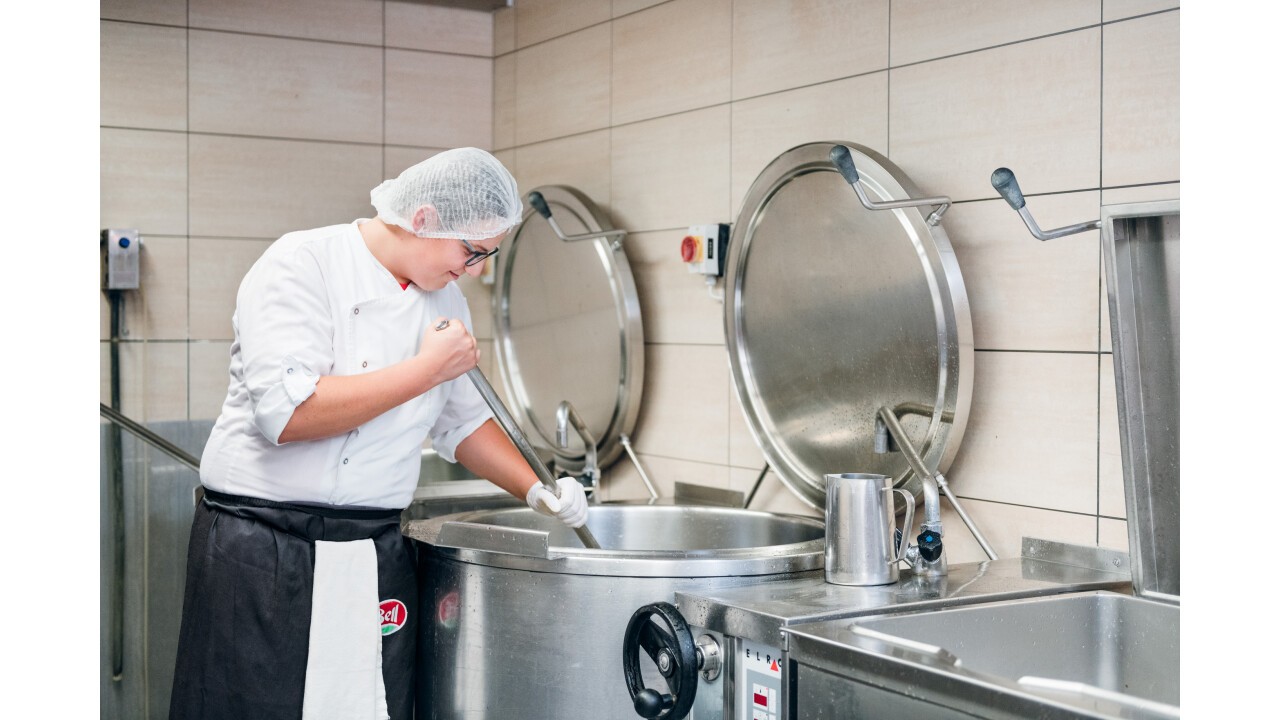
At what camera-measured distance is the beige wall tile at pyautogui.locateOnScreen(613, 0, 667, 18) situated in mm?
2842

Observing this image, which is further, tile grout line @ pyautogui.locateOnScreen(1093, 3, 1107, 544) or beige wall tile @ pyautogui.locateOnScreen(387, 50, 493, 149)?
beige wall tile @ pyautogui.locateOnScreen(387, 50, 493, 149)

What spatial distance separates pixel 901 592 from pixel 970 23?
3.21 feet

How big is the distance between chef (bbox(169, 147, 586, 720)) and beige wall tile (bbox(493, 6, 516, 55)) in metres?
1.56

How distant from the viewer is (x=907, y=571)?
6.05 feet

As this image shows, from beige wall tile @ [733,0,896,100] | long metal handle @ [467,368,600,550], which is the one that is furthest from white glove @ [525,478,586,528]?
beige wall tile @ [733,0,896,100]

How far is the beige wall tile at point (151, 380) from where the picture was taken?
3113 millimetres

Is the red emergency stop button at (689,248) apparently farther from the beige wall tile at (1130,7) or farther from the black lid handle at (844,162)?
the beige wall tile at (1130,7)

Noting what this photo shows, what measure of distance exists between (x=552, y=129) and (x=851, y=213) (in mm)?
1260

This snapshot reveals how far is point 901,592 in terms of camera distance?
1.67 meters

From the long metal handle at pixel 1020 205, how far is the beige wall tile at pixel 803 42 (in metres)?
0.55

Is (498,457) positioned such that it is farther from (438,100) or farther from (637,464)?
(438,100)

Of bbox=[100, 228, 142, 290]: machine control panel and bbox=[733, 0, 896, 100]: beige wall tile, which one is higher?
bbox=[733, 0, 896, 100]: beige wall tile

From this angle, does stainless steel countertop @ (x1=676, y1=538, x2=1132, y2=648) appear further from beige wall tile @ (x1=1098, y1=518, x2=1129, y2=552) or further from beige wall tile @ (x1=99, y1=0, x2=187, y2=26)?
beige wall tile @ (x1=99, y1=0, x2=187, y2=26)
